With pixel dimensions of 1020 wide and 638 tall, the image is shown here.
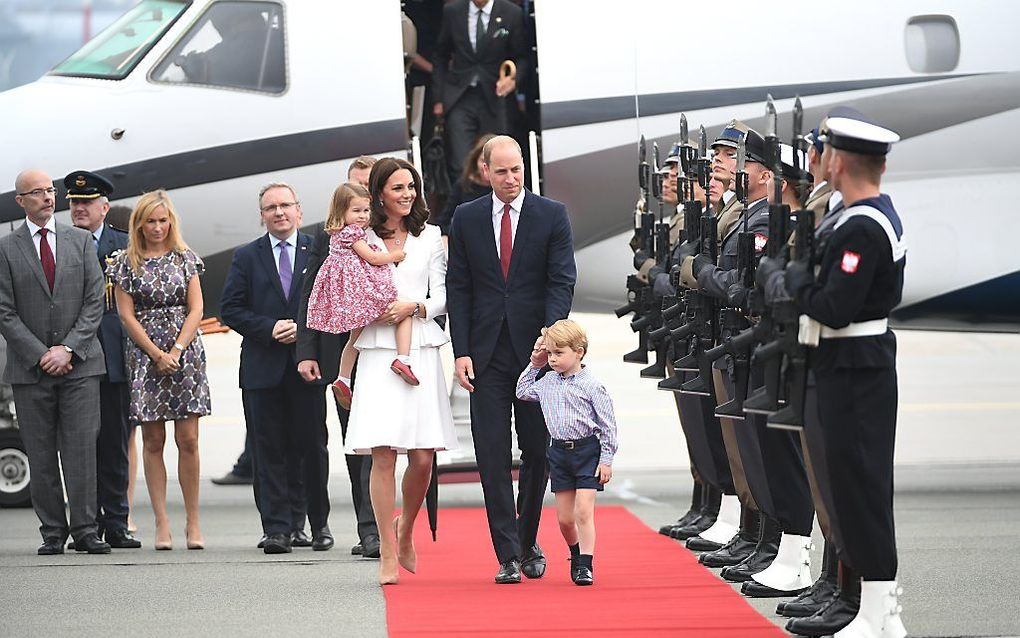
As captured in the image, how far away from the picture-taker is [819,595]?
614 centimetres

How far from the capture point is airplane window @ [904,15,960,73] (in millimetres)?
10070

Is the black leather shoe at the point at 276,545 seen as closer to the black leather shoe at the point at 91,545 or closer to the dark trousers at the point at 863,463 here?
the black leather shoe at the point at 91,545

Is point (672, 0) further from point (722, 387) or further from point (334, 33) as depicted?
point (722, 387)

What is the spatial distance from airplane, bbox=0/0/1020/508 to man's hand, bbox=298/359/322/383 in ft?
6.88

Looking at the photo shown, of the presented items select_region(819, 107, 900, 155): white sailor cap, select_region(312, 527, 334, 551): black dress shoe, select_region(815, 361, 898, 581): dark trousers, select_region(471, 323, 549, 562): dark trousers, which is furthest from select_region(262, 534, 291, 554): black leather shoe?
select_region(819, 107, 900, 155): white sailor cap

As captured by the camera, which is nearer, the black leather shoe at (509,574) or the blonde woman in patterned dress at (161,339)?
the black leather shoe at (509,574)

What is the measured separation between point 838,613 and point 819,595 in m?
0.38

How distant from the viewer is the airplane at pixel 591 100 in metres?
9.69

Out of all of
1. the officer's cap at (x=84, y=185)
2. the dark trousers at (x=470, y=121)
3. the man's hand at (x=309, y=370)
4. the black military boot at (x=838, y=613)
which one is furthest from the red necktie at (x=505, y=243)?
the dark trousers at (x=470, y=121)

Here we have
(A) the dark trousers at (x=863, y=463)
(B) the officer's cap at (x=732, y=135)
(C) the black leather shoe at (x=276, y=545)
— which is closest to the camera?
(A) the dark trousers at (x=863, y=463)

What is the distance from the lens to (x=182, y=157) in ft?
31.7

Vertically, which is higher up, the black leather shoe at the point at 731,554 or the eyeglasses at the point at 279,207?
the eyeglasses at the point at 279,207

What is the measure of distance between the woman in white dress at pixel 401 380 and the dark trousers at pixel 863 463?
6.66 feet

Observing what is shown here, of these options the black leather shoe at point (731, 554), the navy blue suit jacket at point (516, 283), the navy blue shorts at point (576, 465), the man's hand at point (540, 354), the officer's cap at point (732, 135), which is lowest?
the black leather shoe at point (731, 554)
